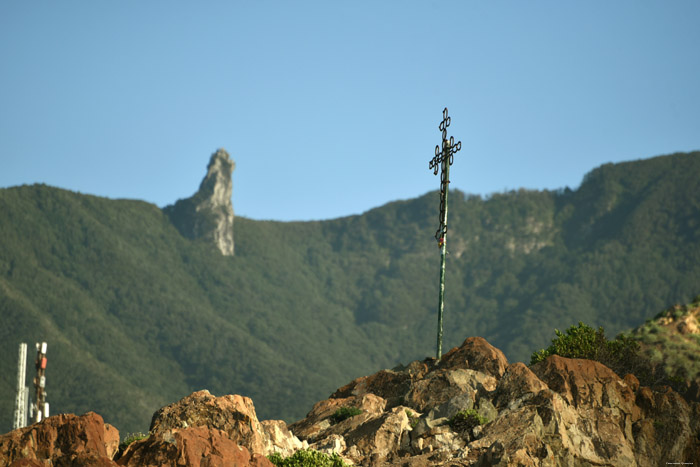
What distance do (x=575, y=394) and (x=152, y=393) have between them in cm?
15358

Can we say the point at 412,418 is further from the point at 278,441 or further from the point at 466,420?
the point at 278,441

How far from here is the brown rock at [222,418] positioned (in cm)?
2223

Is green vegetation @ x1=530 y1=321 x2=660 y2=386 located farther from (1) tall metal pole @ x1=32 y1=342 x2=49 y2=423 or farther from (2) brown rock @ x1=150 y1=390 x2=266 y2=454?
(1) tall metal pole @ x1=32 y1=342 x2=49 y2=423

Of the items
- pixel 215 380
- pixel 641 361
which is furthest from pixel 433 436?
pixel 215 380

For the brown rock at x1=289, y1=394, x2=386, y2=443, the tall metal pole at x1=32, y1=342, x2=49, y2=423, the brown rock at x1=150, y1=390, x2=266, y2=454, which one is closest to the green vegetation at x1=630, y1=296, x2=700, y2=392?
the brown rock at x1=289, y1=394, x2=386, y2=443

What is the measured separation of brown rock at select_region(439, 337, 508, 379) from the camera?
103 feet

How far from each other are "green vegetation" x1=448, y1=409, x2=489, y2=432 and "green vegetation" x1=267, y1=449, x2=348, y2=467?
3733 millimetres

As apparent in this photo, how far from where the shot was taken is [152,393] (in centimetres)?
17238

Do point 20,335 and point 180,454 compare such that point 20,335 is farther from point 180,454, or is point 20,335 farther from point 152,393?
point 180,454

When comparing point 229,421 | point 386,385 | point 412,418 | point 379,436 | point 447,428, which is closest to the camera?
point 229,421

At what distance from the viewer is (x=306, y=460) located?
21.9 metres

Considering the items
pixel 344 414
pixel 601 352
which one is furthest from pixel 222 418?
pixel 601 352

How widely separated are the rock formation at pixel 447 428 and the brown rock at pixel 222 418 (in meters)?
0.03

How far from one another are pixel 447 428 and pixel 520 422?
2.32 m
